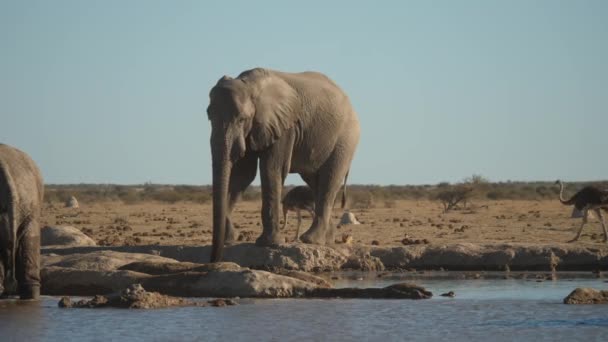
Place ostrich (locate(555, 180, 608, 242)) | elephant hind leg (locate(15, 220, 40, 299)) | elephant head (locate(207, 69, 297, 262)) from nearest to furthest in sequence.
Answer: elephant hind leg (locate(15, 220, 40, 299)) < elephant head (locate(207, 69, 297, 262)) < ostrich (locate(555, 180, 608, 242))

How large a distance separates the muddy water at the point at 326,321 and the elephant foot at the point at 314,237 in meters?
5.83

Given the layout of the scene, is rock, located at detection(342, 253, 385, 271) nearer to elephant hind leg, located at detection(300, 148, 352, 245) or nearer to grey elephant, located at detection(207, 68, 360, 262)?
grey elephant, located at detection(207, 68, 360, 262)

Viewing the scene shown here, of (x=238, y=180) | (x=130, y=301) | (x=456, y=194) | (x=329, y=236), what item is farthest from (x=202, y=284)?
(x=456, y=194)

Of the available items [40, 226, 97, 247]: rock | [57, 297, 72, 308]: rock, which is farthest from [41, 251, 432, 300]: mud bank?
[40, 226, 97, 247]: rock

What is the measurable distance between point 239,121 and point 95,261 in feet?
12.7

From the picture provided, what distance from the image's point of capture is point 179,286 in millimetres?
15695

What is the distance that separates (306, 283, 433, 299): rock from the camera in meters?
15.6

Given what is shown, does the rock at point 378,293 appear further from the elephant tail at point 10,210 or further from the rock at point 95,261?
the elephant tail at point 10,210

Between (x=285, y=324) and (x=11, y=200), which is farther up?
(x=11, y=200)

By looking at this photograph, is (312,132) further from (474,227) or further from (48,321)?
(474,227)

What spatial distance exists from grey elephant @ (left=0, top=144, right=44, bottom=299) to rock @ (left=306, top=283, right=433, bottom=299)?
3.58 meters

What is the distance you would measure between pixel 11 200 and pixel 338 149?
30.5 feet

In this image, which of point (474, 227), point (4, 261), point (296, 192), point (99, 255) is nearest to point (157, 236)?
point (296, 192)

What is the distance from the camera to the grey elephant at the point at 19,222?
13797mm
